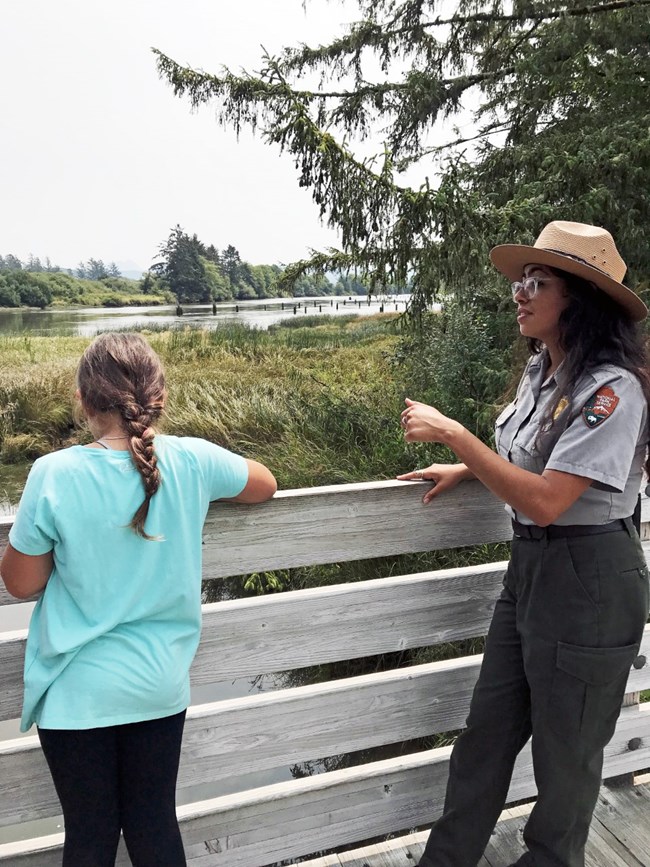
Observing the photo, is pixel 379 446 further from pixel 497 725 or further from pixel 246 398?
pixel 497 725

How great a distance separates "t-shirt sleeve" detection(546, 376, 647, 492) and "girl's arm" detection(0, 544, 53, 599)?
0.88 metres

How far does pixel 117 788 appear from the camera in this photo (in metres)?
1.18

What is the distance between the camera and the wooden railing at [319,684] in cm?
147

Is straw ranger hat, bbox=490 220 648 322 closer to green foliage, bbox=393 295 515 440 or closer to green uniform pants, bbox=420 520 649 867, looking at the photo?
green uniform pants, bbox=420 520 649 867

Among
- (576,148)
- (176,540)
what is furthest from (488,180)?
(176,540)

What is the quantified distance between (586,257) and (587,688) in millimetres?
824

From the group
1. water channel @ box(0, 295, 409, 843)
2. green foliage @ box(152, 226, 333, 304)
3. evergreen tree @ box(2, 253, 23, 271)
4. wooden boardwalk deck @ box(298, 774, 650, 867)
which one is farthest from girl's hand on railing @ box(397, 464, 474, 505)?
evergreen tree @ box(2, 253, 23, 271)

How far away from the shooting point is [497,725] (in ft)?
5.02

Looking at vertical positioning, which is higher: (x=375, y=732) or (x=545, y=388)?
(x=545, y=388)

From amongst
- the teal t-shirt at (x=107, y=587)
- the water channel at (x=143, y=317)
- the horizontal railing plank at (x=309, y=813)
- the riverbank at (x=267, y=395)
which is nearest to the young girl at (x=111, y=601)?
the teal t-shirt at (x=107, y=587)

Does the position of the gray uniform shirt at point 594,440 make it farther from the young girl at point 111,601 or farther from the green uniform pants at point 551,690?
the young girl at point 111,601

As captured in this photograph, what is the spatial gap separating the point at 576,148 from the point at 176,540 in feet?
19.3

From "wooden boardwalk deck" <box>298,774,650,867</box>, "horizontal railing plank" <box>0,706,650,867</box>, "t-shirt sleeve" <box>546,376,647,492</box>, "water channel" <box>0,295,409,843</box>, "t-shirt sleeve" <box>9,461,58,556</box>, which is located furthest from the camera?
"water channel" <box>0,295,409,843</box>

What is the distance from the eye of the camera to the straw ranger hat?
1.29 m
